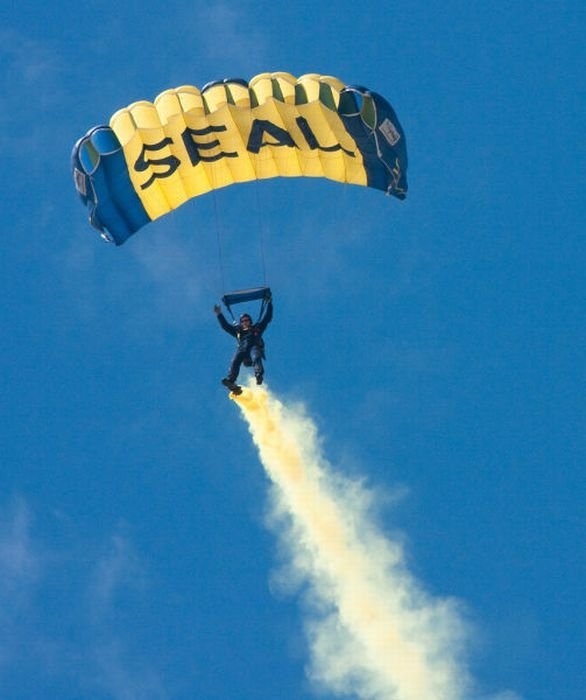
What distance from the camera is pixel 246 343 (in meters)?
33.8

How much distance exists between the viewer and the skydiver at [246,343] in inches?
1325

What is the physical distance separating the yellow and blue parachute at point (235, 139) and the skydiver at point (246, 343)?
112 inches

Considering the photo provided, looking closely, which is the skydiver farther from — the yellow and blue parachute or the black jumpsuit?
the yellow and blue parachute

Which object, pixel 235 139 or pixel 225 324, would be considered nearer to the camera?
pixel 235 139

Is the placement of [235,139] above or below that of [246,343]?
above

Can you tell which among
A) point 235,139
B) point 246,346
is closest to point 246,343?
point 246,346

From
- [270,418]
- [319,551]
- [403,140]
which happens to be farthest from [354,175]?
[319,551]

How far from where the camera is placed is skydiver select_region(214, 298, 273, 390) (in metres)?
33.7

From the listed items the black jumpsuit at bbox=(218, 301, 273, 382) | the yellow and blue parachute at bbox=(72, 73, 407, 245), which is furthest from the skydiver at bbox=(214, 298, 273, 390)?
the yellow and blue parachute at bbox=(72, 73, 407, 245)

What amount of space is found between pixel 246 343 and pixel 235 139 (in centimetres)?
404

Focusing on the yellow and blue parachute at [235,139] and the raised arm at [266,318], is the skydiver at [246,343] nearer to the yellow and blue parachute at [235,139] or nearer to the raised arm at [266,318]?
the raised arm at [266,318]

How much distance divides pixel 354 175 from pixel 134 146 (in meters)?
4.43

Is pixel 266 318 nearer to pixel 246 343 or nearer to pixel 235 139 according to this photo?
pixel 246 343

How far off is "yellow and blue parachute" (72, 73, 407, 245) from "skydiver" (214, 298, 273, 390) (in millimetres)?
2848
